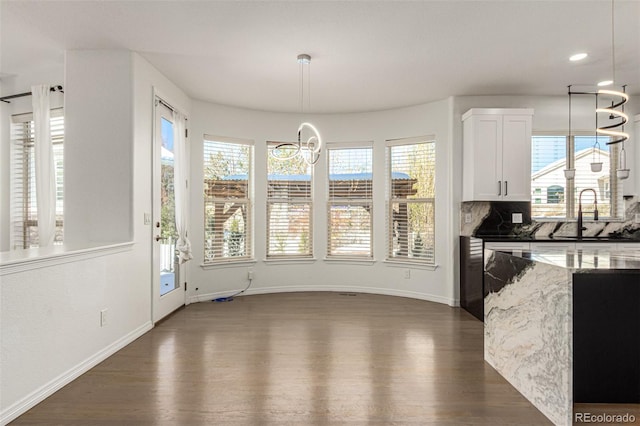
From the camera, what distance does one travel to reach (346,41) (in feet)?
10.7

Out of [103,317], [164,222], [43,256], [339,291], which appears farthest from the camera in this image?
[339,291]

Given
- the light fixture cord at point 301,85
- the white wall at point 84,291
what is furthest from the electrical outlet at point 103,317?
the light fixture cord at point 301,85

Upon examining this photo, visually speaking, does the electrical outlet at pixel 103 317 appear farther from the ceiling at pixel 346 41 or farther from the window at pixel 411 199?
the window at pixel 411 199

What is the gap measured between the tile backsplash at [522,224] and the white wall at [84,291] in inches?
160

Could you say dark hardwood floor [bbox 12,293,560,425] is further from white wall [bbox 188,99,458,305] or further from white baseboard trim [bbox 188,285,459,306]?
white wall [bbox 188,99,458,305]

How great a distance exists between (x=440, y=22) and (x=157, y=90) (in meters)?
2.98

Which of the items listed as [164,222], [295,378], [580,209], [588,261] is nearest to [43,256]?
[164,222]

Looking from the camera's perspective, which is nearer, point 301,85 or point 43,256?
point 43,256

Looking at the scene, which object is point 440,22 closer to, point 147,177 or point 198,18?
point 198,18

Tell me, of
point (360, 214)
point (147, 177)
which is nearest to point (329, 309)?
point (360, 214)

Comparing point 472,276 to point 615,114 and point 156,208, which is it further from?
point 156,208

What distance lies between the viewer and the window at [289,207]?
5676mm

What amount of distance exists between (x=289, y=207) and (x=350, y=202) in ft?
3.24

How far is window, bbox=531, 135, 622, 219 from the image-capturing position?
490 cm
